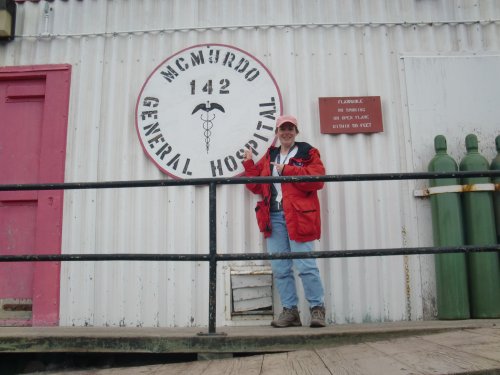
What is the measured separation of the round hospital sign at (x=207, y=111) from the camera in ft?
16.0

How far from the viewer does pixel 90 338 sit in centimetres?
329

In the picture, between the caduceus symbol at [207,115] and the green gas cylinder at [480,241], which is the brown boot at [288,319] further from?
the caduceus symbol at [207,115]

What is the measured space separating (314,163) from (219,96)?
1375 millimetres

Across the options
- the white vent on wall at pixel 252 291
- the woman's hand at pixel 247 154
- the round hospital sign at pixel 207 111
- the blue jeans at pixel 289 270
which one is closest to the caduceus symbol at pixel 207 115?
the round hospital sign at pixel 207 111

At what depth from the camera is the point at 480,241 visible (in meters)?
4.39

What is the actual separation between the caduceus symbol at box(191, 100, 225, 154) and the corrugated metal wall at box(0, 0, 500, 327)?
0.56 m

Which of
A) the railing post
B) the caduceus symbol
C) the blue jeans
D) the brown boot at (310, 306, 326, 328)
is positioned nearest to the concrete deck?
the railing post

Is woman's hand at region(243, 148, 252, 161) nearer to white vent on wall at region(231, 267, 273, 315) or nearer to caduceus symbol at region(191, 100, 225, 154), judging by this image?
caduceus symbol at region(191, 100, 225, 154)

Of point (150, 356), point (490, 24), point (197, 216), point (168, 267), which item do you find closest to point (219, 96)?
point (197, 216)

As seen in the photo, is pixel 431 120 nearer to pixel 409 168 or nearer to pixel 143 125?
pixel 409 168

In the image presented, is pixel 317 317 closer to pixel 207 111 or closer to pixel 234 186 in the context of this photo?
pixel 234 186

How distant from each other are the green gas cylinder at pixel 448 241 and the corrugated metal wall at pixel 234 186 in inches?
8.9

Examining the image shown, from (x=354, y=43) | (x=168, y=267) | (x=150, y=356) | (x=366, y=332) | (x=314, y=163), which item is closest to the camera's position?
(x=366, y=332)

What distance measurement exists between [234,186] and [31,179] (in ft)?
6.82
